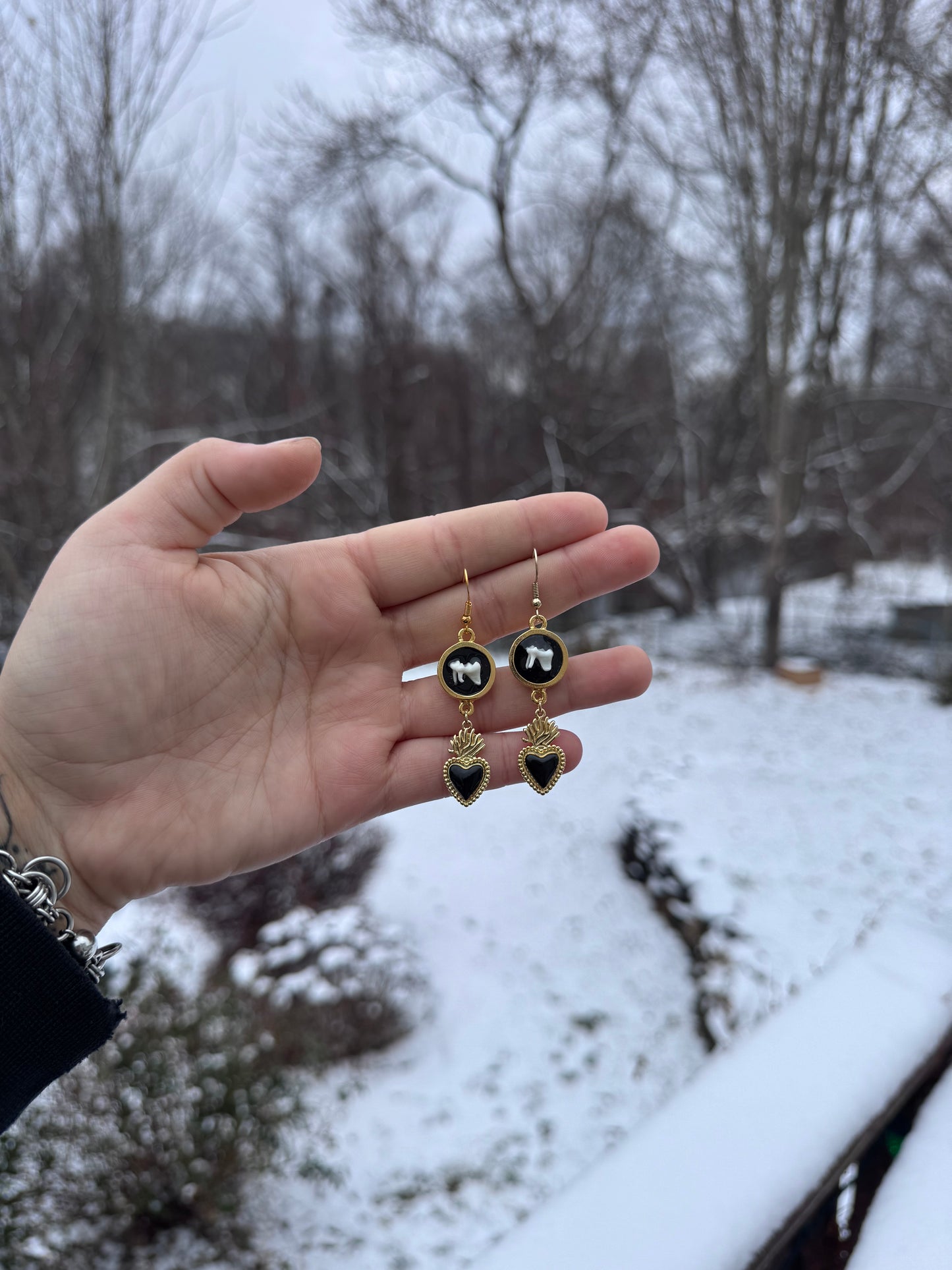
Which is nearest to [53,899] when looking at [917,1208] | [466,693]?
[466,693]

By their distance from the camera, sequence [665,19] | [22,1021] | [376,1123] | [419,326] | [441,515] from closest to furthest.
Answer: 1. [22,1021]
2. [441,515]
3. [376,1123]
4. [665,19]
5. [419,326]

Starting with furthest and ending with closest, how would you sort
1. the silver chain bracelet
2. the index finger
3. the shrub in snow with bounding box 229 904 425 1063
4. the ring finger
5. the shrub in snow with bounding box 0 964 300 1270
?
1. the shrub in snow with bounding box 229 904 425 1063
2. the shrub in snow with bounding box 0 964 300 1270
3. the ring finger
4. the index finger
5. the silver chain bracelet

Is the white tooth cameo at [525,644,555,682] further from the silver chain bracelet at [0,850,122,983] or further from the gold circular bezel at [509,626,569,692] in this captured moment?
the silver chain bracelet at [0,850,122,983]

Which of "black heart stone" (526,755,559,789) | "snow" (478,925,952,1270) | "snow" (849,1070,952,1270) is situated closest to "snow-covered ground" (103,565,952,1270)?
"black heart stone" (526,755,559,789)

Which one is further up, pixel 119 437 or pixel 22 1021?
pixel 119 437

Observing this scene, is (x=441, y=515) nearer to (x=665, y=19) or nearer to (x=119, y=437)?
(x=119, y=437)

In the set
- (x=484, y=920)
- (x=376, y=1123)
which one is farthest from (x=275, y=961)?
(x=484, y=920)

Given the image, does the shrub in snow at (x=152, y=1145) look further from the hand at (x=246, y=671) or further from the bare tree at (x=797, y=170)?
the bare tree at (x=797, y=170)
